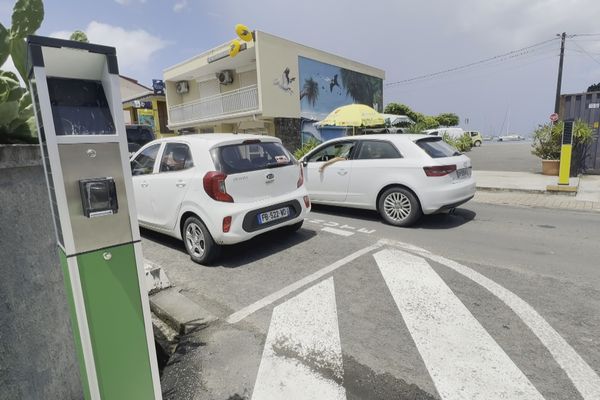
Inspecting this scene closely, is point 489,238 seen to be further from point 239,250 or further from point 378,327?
point 239,250

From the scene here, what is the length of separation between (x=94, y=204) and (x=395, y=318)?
2.62 meters

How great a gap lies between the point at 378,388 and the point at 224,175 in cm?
286

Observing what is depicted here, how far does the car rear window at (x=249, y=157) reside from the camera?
444cm

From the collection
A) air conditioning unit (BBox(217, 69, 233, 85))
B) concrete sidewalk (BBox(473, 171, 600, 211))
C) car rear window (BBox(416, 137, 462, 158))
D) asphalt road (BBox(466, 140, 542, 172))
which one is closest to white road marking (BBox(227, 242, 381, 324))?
car rear window (BBox(416, 137, 462, 158))

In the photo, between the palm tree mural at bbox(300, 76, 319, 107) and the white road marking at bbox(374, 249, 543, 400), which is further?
the palm tree mural at bbox(300, 76, 319, 107)

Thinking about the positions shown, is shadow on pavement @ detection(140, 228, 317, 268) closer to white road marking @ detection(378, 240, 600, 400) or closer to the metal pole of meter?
white road marking @ detection(378, 240, 600, 400)

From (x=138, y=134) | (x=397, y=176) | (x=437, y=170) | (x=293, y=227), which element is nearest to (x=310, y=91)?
(x=138, y=134)

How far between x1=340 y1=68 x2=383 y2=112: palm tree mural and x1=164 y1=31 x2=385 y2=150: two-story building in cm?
6

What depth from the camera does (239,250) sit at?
5.25m

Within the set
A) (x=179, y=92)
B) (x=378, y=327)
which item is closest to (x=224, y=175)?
(x=378, y=327)

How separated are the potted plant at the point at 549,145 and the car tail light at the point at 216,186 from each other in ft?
37.4

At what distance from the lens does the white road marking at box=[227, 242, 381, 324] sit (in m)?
3.40

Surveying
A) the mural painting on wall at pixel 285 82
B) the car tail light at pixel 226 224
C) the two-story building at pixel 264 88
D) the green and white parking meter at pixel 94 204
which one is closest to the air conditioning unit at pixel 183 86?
the two-story building at pixel 264 88

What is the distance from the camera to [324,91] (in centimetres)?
2197
